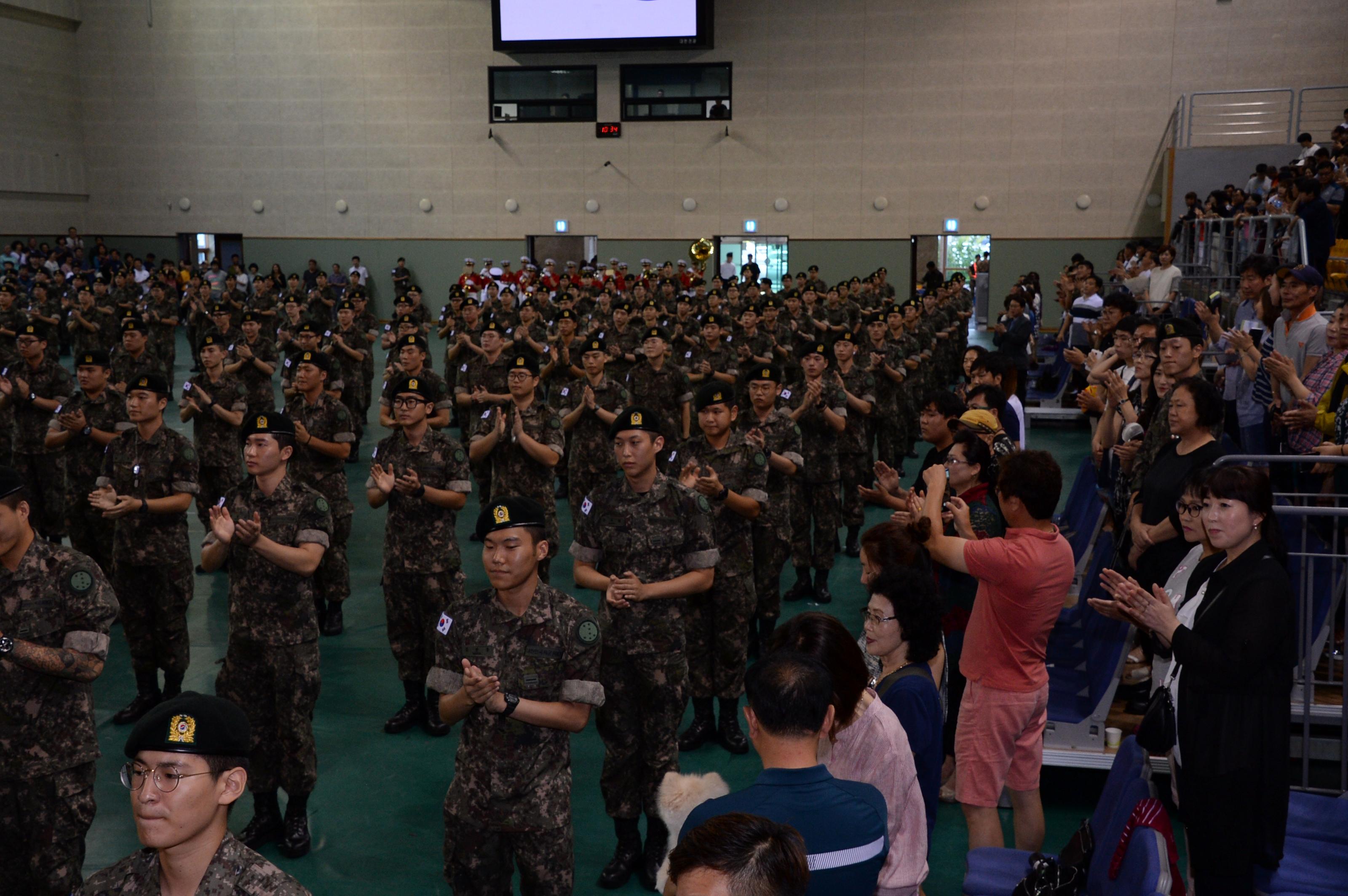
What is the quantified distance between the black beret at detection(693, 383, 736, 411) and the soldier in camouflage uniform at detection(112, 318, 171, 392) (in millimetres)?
5720

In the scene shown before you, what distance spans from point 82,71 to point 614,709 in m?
30.5

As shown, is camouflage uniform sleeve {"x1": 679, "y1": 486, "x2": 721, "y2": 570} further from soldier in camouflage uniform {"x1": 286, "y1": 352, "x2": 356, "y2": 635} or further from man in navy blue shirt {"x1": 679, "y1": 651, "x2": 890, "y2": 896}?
soldier in camouflage uniform {"x1": 286, "y1": 352, "x2": 356, "y2": 635}

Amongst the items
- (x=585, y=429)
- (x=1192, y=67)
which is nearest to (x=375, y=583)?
(x=585, y=429)

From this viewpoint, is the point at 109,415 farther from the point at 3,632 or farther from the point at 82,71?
the point at 82,71

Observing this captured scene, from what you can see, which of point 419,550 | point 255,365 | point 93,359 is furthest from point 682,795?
point 255,365

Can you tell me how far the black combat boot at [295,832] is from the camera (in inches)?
180

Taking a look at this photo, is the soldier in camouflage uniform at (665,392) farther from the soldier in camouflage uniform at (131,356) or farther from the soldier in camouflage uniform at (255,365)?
the soldier in camouflage uniform at (131,356)

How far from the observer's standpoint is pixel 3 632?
145 inches

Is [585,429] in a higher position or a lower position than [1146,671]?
higher

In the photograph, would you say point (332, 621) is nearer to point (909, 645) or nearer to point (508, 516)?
point (508, 516)

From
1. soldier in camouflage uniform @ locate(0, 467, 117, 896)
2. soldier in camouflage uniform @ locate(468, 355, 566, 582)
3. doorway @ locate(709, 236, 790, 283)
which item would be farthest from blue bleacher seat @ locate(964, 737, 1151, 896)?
doorway @ locate(709, 236, 790, 283)

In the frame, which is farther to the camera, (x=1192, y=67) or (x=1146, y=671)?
(x=1192, y=67)

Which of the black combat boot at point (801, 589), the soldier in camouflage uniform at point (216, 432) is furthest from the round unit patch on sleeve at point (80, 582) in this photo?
the black combat boot at point (801, 589)

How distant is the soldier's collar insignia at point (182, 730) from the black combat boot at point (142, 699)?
13.5ft
